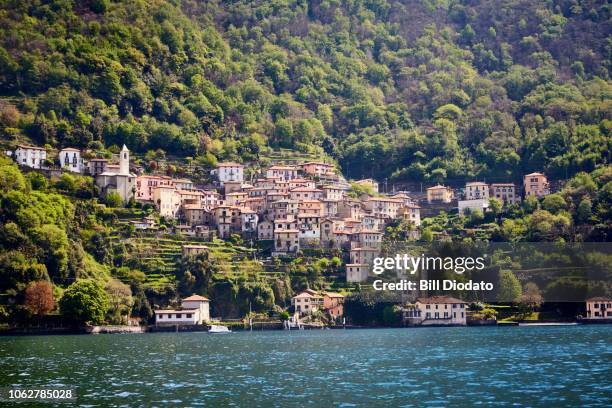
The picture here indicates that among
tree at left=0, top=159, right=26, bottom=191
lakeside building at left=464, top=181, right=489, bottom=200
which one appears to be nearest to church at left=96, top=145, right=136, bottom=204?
tree at left=0, top=159, right=26, bottom=191

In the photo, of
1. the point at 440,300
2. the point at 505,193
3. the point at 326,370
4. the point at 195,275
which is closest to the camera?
the point at 326,370

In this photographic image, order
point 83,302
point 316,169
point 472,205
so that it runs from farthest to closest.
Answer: point 316,169 < point 472,205 < point 83,302

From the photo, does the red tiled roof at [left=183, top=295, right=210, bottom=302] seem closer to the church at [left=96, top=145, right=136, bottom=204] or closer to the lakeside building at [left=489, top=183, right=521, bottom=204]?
the church at [left=96, top=145, right=136, bottom=204]

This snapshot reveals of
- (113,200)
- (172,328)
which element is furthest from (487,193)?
(172,328)

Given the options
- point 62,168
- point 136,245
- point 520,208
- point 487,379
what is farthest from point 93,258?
point 487,379

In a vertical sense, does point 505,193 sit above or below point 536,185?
below

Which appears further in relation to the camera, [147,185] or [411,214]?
[411,214]

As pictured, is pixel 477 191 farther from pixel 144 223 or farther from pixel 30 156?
pixel 30 156

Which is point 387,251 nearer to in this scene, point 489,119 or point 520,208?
point 520,208
